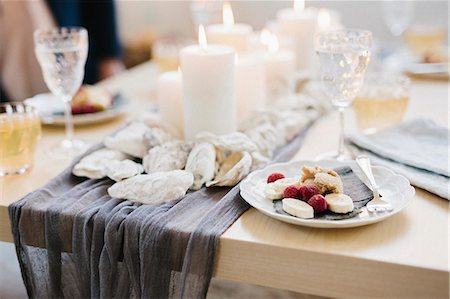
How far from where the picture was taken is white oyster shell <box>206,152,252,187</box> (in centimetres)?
94

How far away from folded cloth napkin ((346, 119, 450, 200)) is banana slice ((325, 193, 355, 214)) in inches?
6.4

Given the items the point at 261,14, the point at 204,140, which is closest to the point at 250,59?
the point at 204,140

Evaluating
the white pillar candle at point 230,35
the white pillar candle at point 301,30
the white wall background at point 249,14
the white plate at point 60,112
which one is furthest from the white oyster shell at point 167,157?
the white wall background at point 249,14

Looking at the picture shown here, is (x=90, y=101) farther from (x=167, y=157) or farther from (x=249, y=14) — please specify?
(x=249, y=14)

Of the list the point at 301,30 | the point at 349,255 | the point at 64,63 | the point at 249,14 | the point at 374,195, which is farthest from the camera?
the point at 249,14

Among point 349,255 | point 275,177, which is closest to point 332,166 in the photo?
point 275,177

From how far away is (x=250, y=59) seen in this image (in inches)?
49.7

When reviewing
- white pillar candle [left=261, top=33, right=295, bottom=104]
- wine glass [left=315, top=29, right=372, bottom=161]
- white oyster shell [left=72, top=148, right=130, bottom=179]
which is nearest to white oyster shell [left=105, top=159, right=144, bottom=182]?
white oyster shell [left=72, top=148, right=130, bottom=179]

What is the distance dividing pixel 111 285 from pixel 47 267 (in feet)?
0.39

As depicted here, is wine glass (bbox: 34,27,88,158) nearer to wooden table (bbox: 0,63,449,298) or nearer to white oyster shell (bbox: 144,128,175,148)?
white oyster shell (bbox: 144,128,175,148)

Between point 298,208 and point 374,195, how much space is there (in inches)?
4.7

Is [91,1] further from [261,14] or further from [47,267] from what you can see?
[47,267]

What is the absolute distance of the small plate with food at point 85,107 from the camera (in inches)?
52.4

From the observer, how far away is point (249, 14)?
3123 mm
